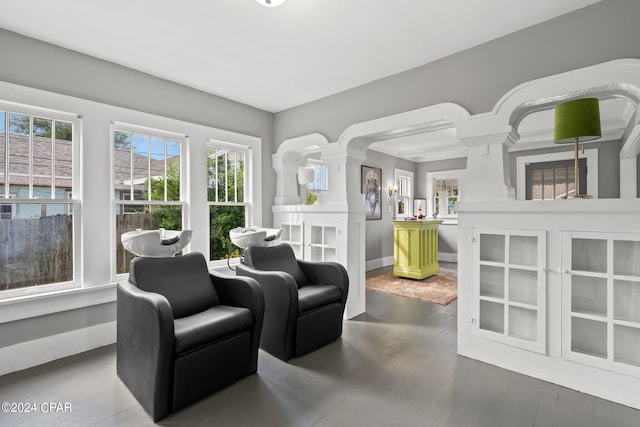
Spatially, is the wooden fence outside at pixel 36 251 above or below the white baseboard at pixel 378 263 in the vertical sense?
above

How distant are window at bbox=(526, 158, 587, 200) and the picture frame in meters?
2.97

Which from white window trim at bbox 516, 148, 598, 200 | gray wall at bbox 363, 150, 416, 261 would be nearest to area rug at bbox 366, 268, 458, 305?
gray wall at bbox 363, 150, 416, 261

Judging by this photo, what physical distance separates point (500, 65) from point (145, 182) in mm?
3552

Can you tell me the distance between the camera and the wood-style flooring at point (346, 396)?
76.1 inches

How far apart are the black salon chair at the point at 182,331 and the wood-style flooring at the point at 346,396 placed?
0.13 m

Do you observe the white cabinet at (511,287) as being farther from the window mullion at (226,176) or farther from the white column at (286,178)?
the window mullion at (226,176)

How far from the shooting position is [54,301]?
8.96 ft

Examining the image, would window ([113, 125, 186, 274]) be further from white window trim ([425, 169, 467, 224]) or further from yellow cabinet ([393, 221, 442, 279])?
white window trim ([425, 169, 467, 224])

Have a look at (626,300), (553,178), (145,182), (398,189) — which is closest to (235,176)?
(145,182)

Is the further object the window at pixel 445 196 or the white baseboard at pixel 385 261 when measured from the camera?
the window at pixel 445 196

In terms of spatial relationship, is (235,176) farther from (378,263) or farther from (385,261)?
(385,261)

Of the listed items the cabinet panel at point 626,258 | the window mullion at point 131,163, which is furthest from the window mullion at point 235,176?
the cabinet panel at point 626,258

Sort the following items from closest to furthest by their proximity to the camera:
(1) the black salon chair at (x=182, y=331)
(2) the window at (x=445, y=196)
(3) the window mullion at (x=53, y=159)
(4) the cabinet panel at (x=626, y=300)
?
1. (1) the black salon chair at (x=182, y=331)
2. (4) the cabinet panel at (x=626, y=300)
3. (3) the window mullion at (x=53, y=159)
4. (2) the window at (x=445, y=196)

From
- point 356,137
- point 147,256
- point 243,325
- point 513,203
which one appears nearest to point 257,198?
point 356,137
